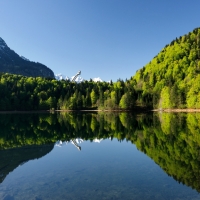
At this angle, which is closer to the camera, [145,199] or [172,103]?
[145,199]

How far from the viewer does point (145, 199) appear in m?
14.1

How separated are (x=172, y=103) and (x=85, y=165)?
120 m

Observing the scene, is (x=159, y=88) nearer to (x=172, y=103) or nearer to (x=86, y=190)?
(x=172, y=103)

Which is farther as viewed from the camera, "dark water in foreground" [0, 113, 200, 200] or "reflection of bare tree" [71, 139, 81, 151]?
"reflection of bare tree" [71, 139, 81, 151]

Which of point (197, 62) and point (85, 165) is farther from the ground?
point (197, 62)

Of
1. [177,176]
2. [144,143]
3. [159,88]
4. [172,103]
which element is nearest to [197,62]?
[159,88]

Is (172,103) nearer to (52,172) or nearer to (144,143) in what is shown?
(144,143)

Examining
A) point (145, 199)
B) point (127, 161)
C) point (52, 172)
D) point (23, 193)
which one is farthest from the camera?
point (127, 161)

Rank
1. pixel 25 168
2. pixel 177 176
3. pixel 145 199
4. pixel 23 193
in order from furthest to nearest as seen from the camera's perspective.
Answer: pixel 25 168 → pixel 177 176 → pixel 23 193 → pixel 145 199

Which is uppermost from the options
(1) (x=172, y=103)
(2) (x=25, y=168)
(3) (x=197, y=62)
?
(3) (x=197, y=62)

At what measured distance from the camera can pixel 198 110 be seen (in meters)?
117

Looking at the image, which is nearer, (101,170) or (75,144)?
(101,170)

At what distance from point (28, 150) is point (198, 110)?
10775 centimetres

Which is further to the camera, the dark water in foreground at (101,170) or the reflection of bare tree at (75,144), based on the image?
the reflection of bare tree at (75,144)
